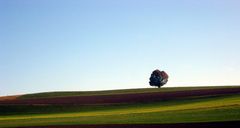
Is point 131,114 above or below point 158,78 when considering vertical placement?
below

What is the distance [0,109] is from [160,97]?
23.9 m

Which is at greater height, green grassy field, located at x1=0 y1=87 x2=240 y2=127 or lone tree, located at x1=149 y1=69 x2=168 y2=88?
lone tree, located at x1=149 y1=69 x2=168 y2=88

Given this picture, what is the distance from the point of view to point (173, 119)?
A: 3588cm

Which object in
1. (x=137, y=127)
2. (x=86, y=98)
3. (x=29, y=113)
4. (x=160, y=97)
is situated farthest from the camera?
(x=86, y=98)

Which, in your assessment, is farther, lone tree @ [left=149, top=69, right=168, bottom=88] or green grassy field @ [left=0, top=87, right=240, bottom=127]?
lone tree @ [left=149, top=69, right=168, bottom=88]

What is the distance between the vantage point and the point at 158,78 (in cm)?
9912

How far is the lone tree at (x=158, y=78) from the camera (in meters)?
99.1

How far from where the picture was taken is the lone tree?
99125mm

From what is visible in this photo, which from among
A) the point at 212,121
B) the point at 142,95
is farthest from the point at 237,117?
the point at 142,95

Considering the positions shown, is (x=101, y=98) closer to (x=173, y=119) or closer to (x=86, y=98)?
(x=86, y=98)

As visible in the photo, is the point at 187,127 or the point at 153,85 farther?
the point at 153,85

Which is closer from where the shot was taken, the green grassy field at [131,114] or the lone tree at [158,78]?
the green grassy field at [131,114]

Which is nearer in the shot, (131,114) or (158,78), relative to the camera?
(131,114)

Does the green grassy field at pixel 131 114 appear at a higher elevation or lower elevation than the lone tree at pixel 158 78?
lower
